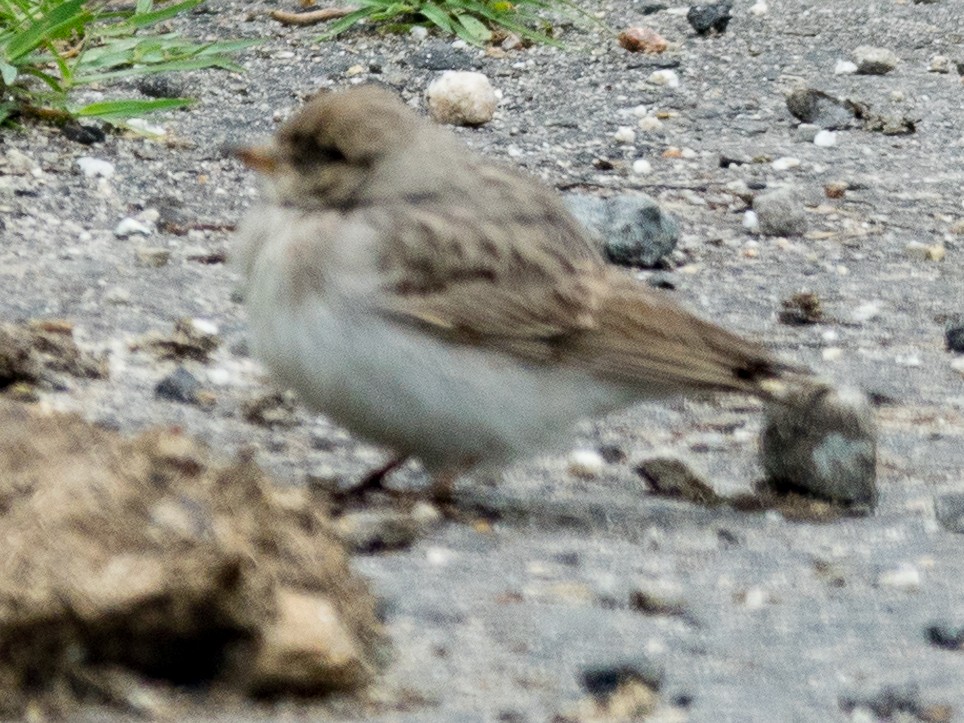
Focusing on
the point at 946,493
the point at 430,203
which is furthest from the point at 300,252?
the point at 946,493

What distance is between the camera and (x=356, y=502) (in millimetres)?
4211

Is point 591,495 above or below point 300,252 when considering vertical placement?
below

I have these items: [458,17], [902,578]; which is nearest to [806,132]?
[458,17]

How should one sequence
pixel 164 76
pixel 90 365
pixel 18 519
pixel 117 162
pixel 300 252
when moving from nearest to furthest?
pixel 18 519 → pixel 300 252 → pixel 90 365 → pixel 117 162 → pixel 164 76

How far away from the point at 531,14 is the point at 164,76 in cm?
204

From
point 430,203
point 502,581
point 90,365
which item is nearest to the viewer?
point 502,581

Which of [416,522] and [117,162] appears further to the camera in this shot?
[117,162]

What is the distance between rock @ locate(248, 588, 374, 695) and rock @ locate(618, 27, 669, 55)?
6.54 m

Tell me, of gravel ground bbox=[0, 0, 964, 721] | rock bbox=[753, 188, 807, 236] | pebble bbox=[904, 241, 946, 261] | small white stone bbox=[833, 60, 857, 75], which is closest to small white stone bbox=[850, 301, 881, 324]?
gravel ground bbox=[0, 0, 964, 721]

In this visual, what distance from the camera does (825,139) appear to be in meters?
8.20

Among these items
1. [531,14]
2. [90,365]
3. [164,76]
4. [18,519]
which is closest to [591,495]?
[90,365]

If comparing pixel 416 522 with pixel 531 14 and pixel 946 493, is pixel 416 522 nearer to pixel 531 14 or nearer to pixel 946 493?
pixel 946 493

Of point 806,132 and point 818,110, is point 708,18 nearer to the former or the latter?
point 818,110

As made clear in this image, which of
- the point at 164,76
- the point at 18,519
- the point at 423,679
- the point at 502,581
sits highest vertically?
the point at 18,519
